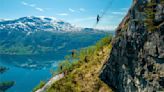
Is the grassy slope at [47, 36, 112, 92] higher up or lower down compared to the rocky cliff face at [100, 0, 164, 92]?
lower down

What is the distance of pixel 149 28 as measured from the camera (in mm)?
19703

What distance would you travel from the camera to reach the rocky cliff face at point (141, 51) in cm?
1869

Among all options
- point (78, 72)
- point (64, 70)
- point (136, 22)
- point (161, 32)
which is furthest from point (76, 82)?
point (161, 32)

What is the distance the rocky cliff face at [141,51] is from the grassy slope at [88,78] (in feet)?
9.84

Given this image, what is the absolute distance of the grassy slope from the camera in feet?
92.5

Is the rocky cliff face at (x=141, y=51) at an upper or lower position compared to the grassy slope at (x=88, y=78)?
upper

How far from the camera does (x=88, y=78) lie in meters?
29.3

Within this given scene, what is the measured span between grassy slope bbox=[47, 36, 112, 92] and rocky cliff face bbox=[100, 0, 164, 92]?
118 inches

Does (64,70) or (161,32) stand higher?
(161,32)

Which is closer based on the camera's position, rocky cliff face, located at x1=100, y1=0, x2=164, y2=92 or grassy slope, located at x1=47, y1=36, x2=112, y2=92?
rocky cliff face, located at x1=100, y1=0, x2=164, y2=92

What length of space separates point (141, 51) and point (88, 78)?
9.66 m

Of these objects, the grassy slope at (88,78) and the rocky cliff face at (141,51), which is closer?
the rocky cliff face at (141,51)

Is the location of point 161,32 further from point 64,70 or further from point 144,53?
point 64,70

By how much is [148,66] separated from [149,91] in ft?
5.26
